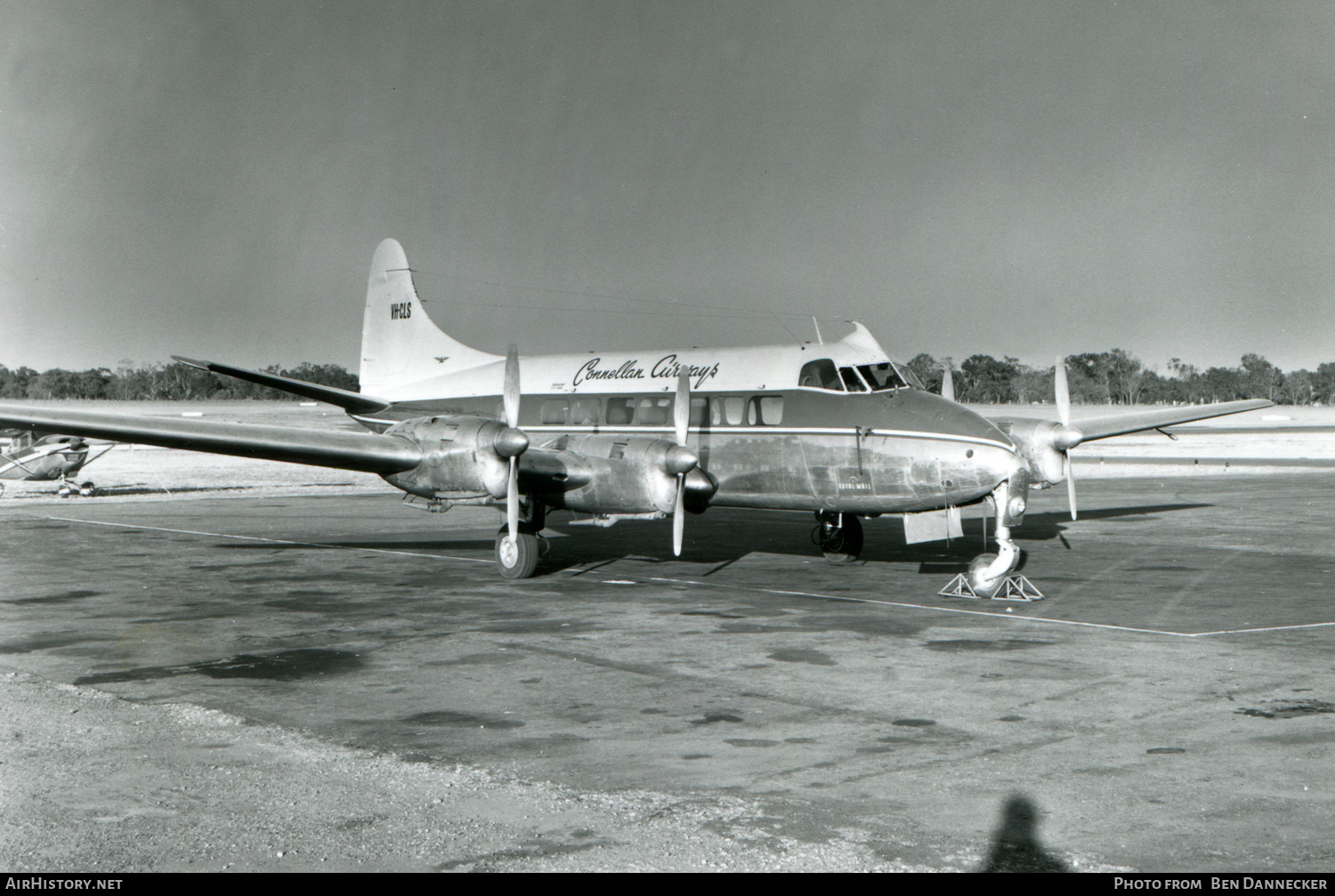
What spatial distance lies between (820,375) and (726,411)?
5.42ft

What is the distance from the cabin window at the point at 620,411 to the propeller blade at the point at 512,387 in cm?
250

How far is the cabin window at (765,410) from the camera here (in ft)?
56.3

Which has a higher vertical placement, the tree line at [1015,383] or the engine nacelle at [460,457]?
the tree line at [1015,383]

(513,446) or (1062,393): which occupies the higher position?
(1062,393)

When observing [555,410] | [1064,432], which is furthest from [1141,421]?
[555,410]

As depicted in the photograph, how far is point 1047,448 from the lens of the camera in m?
16.8

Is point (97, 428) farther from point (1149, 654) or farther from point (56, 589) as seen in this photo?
point (1149, 654)

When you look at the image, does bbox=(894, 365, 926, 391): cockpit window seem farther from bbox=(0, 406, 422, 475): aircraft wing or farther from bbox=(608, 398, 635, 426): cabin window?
bbox=(0, 406, 422, 475): aircraft wing

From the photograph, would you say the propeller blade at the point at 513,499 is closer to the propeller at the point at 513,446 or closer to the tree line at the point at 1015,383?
the propeller at the point at 513,446

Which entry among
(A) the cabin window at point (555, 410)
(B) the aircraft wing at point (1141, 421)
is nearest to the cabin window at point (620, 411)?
(A) the cabin window at point (555, 410)

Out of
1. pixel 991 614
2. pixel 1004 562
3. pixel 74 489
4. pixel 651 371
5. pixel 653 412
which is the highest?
pixel 651 371

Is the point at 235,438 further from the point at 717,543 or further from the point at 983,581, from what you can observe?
the point at 983,581

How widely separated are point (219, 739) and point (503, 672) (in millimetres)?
2834
